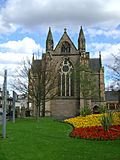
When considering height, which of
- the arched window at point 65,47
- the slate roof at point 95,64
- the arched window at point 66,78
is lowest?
the arched window at point 66,78

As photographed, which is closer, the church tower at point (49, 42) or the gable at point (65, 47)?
the church tower at point (49, 42)

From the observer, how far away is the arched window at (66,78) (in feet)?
225

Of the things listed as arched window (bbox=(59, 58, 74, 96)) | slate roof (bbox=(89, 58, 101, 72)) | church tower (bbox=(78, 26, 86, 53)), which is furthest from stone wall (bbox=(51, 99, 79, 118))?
slate roof (bbox=(89, 58, 101, 72))

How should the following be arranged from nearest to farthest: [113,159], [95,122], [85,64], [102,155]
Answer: [113,159] → [102,155] → [95,122] → [85,64]

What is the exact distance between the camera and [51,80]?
47.3 metres

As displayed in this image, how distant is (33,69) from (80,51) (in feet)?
80.7

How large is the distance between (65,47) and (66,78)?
767 cm

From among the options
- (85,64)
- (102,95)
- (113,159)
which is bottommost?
→ (113,159)

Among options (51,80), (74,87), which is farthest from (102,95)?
(51,80)

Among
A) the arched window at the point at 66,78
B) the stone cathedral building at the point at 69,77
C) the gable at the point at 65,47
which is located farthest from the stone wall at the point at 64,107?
the gable at the point at 65,47

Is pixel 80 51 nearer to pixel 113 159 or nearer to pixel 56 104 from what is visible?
pixel 56 104

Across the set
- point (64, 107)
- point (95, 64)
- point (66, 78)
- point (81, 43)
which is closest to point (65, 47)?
point (81, 43)

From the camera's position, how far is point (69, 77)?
226 ft

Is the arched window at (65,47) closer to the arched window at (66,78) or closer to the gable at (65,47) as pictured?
the gable at (65,47)
